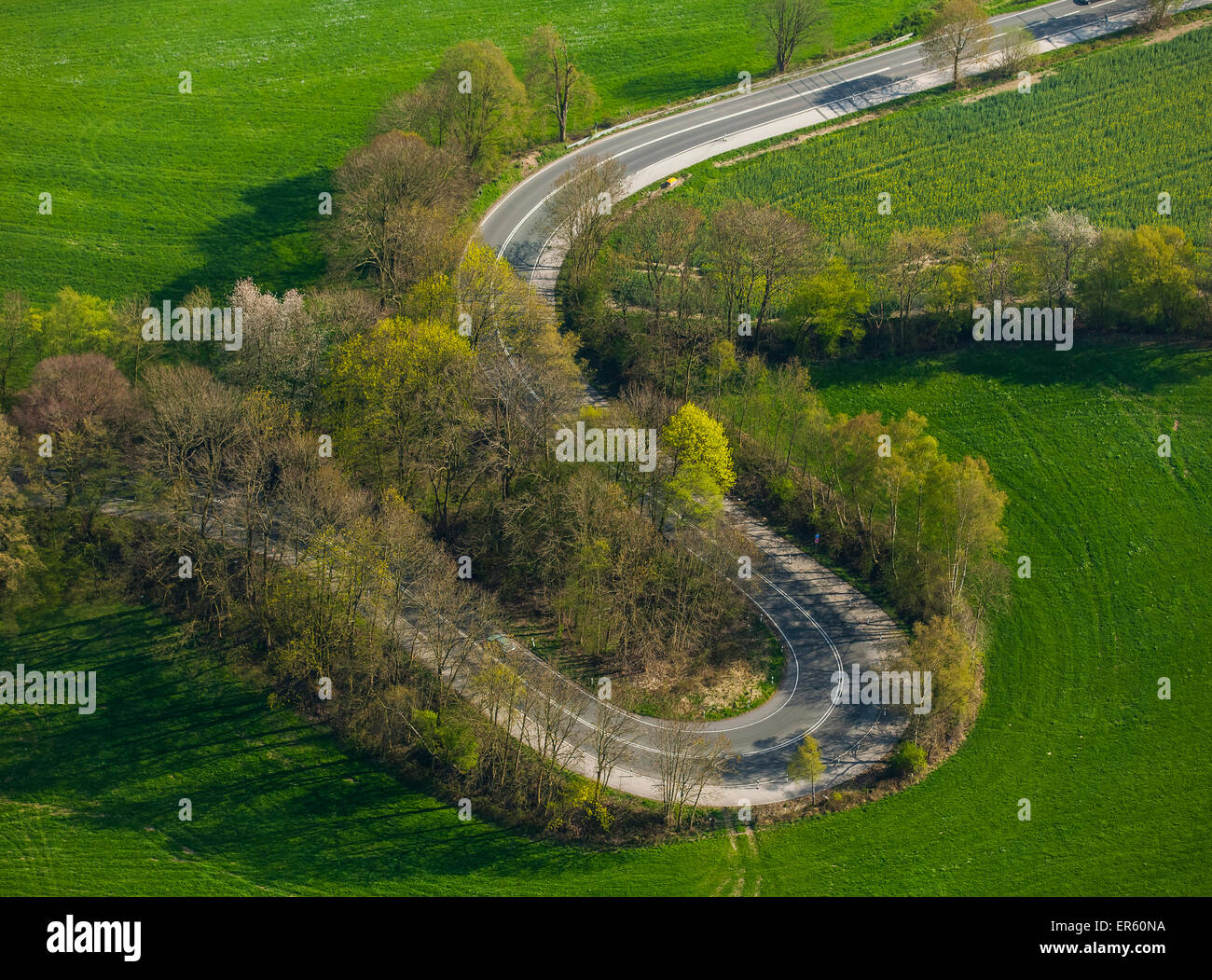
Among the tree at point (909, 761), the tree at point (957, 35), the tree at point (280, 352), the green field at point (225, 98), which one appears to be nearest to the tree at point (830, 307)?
the tree at point (280, 352)

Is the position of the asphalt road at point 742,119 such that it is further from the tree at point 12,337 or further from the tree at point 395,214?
the tree at point 12,337

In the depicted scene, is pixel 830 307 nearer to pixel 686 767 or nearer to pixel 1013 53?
pixel 686 767

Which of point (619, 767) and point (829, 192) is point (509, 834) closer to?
point (619, 767)

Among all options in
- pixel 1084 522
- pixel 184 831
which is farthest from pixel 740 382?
pixel 184 831

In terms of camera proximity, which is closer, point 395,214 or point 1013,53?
point 395,214

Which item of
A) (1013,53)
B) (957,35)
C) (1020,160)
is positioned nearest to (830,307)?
(1020,160)

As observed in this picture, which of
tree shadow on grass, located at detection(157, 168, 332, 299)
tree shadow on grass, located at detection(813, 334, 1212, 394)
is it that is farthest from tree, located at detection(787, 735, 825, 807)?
tree shadow on grass, located at detection(157, 168, 332, 299)

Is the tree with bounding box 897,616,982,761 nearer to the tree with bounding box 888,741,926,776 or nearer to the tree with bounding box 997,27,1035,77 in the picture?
the tree with bounding box 888,741,926,776
